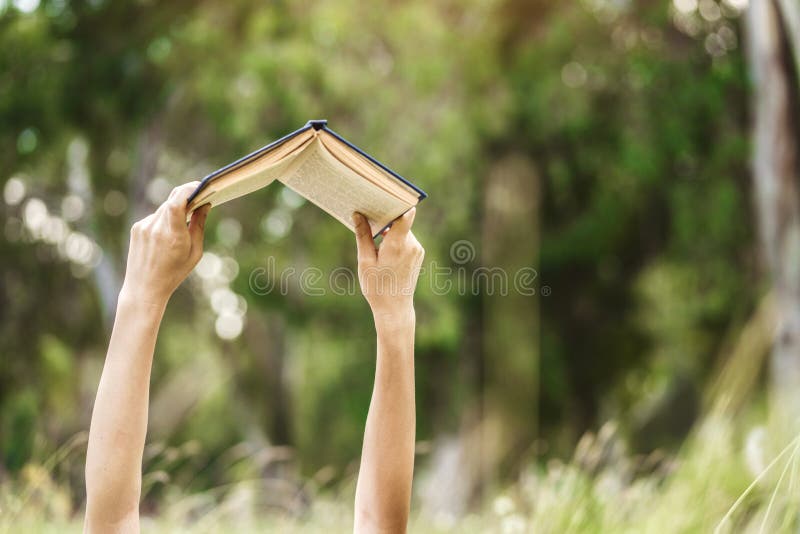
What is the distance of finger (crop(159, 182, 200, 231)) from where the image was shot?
153cm

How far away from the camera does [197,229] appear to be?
1.62 meters

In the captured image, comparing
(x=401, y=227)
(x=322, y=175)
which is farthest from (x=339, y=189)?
(x=401, y=227)

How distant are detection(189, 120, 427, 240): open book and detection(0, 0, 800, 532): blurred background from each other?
12.8 feet

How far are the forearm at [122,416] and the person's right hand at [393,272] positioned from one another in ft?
1.43

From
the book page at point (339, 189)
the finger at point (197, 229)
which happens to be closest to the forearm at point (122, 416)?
the finger at point (197, 229)

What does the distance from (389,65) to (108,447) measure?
675 centimetres

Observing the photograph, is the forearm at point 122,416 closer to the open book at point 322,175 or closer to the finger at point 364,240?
the open book at point 322,175

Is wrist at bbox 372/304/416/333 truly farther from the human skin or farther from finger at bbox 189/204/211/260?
finger at bbox 189/204/211/260

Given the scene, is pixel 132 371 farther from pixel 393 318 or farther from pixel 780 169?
pixel 780 169

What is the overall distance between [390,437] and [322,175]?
1.88 ft

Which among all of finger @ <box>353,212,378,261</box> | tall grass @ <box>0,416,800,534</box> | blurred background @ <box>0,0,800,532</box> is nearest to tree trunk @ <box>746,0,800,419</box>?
blurred background @ <box>0,0,800,532</box>

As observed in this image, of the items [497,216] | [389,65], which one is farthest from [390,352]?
[497,216]

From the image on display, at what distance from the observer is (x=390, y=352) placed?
1.63 m

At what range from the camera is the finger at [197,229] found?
1.60 m
